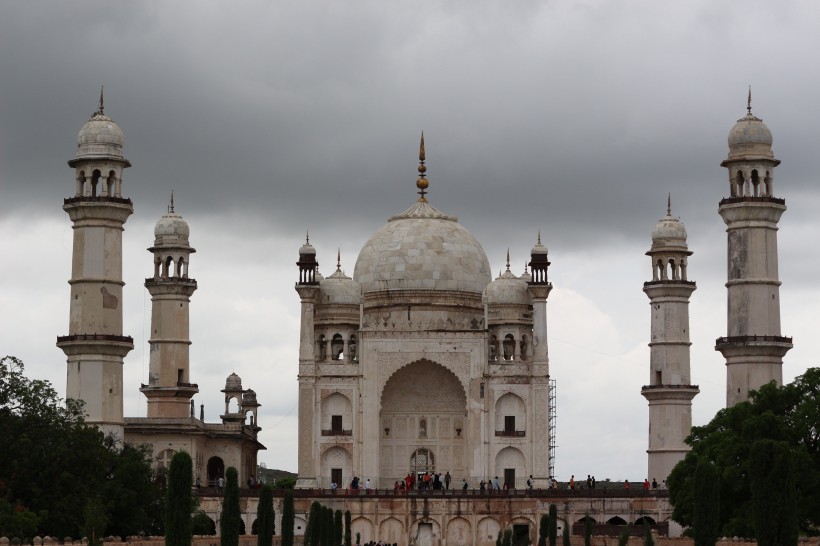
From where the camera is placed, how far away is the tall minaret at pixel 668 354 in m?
73.1

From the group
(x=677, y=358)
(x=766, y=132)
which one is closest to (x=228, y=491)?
(x=766, y=132)

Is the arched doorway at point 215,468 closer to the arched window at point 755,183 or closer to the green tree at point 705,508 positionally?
the arched window at point 755,183

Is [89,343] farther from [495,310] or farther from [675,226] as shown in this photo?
[675,226]

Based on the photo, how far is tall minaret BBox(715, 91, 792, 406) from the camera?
6241 cm

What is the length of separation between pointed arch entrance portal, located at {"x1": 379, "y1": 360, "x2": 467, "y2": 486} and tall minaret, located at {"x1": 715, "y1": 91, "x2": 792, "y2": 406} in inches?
469

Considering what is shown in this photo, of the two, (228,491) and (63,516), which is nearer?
(228,491)

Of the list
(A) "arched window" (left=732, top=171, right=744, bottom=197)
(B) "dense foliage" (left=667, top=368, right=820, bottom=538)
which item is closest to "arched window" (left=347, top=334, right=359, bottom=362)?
(A) "arched window" (left=732, top=171, right=744, bottom=197)

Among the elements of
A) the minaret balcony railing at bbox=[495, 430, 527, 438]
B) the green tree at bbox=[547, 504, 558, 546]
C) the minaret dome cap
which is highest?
the minaret dome cap

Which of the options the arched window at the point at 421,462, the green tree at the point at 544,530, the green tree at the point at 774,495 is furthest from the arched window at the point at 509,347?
the green tree at the point at 774,495

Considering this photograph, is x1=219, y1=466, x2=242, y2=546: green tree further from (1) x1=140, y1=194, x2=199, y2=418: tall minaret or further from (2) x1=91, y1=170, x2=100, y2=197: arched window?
(1) x1=140, y1=194, x2=199, y2=418: tall minaret

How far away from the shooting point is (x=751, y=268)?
207ft

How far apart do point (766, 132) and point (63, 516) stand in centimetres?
2677

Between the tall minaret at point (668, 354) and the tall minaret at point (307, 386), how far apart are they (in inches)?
489

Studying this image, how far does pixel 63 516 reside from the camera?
166 feet
